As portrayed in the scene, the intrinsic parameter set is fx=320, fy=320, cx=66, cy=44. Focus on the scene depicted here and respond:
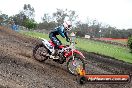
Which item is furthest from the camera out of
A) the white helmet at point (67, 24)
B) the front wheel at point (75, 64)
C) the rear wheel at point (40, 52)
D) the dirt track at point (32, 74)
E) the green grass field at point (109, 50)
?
the green grass field at point (109, 50)

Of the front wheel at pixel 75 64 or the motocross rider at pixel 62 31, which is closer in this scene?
the front wheel at pixel 75 64

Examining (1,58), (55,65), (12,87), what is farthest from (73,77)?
(12,87)

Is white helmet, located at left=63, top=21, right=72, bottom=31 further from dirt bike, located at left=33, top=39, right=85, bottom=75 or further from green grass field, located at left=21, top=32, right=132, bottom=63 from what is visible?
green grass field, located at left=21, top=32, right=132, bottom=63

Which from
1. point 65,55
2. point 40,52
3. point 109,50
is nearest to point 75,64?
point 65,55

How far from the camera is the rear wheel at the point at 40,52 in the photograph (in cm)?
1527

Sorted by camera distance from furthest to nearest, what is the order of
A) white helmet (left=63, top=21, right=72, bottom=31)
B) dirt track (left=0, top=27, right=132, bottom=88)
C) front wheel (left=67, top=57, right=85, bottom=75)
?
1. white helmet (left=63, top=21, right=72, bottom=31)
2. front wheel (left=67, top=57, right=85, bottom=75)
3. dirt track (left=0, top=27, right=132, bottom=88)

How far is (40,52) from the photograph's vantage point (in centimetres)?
1541

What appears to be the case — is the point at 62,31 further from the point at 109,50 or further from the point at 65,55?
the point at 109,50

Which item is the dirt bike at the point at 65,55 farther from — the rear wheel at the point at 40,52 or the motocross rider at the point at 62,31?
the motocross rider at the point at 62,31

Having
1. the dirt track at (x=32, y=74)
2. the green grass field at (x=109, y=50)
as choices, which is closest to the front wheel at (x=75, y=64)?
the dirt track at (x=32, y=74)

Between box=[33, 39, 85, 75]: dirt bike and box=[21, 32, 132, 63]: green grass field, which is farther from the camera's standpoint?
box=[21, 32, 132, 63]: green grass field

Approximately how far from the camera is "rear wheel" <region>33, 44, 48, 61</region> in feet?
50.1

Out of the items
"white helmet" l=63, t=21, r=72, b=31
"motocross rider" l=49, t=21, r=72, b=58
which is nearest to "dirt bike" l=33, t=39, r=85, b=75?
"motocross rider" l=49, t=21, r=72, b=58

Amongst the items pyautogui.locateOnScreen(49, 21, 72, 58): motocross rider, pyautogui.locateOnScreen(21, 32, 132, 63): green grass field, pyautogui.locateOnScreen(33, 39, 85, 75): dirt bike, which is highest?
pyautogui.locateOnScreen(49, 21, 72, 58): motocross rider
